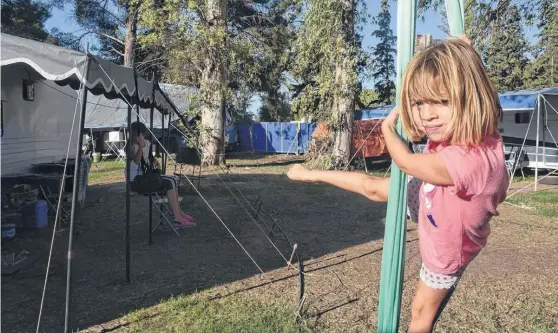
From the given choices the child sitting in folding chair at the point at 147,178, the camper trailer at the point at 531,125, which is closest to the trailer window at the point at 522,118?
the camper trailer at the point at 531,125

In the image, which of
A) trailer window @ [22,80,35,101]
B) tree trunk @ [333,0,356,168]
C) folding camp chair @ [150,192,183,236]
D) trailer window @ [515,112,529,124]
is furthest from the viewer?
trailer window @ [515,112,529,124]

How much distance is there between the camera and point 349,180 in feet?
5.21

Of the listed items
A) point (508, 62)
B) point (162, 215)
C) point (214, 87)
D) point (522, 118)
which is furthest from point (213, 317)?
point (508, 62)

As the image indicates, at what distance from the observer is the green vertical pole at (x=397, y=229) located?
5.21 feet

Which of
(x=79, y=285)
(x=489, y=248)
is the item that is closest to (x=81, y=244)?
(x=79, y=285)

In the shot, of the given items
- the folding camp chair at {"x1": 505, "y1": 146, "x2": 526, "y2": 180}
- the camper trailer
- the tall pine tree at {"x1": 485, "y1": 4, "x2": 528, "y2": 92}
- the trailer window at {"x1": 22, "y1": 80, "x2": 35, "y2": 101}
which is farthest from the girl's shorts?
the tall pine tree at {"x1": 485, "y1": 4, "x2": 528, "y2": 92}

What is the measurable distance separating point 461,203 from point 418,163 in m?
0.17

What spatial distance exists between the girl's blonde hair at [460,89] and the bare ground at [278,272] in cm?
242

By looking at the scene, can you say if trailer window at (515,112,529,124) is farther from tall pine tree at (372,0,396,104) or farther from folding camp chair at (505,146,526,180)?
tall pine tree at (372,0,396,104)

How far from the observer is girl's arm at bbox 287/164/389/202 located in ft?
5.17

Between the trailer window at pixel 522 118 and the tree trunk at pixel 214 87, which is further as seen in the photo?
the trailer window at pixel 522 118

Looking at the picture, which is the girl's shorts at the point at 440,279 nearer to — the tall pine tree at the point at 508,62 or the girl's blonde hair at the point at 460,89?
the girl's blonde hair at the point at 460,89

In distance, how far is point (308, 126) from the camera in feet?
76.7

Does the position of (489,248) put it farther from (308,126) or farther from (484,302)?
(308,126)
